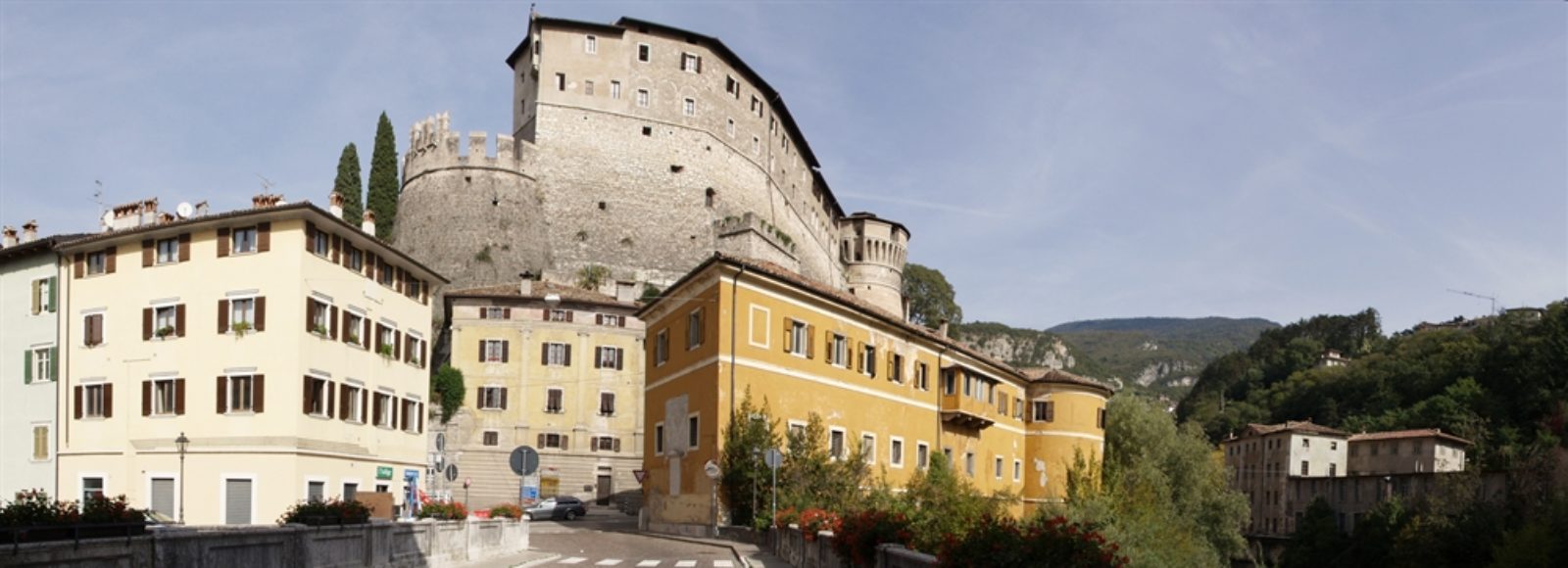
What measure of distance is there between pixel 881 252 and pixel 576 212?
38782 millimetres

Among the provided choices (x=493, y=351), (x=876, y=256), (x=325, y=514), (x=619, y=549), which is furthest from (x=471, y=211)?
(x=325, y=514)

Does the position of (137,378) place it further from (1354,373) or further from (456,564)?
(1354,373)

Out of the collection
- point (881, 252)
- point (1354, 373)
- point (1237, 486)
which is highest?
point (881, 252)

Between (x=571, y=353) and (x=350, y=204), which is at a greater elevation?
(x=350, y=204)

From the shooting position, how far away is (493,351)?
69250mm

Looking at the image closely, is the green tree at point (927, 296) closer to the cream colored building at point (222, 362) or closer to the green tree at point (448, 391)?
the green tree at point (448, 391)

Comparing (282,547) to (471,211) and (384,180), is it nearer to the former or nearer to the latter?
(471,211)

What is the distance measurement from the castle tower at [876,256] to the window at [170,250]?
82560mm

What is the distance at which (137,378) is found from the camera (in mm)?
40344

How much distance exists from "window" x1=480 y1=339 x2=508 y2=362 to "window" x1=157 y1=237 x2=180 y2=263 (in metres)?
29.2

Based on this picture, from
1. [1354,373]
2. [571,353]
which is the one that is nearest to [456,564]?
[571,353]

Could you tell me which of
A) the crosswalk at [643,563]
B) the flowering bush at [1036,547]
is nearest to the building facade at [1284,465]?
the crosswalk at [643,563]

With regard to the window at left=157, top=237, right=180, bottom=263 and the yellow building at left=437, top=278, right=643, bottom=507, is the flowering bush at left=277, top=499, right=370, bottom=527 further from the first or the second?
the yellow building at left=437, top=278, right=643, bottom=507

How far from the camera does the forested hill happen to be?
111 m
